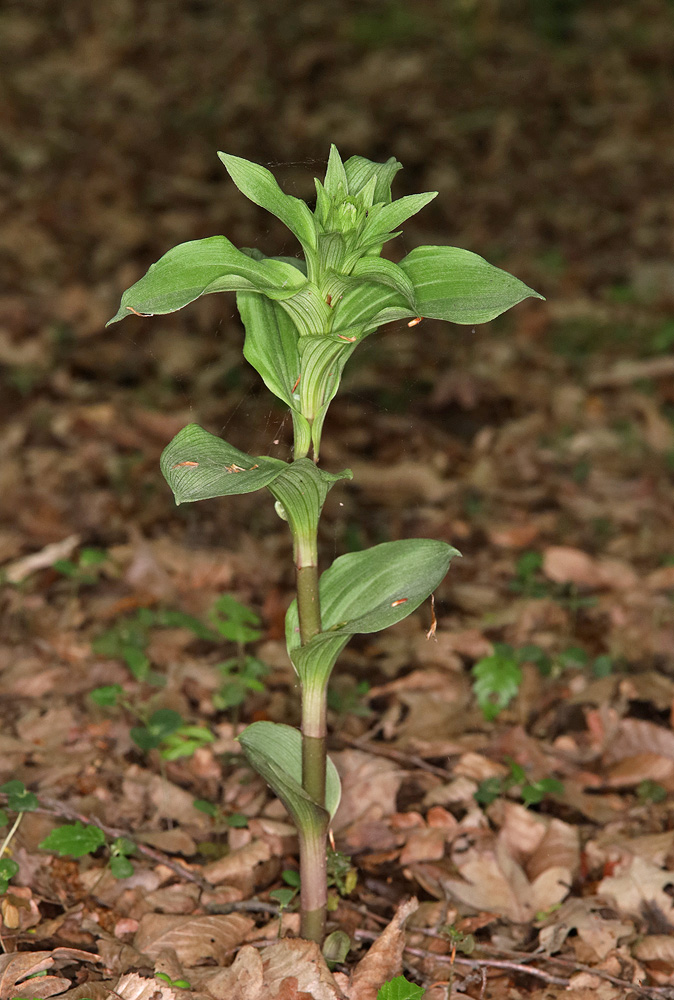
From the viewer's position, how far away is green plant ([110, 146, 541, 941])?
135cm

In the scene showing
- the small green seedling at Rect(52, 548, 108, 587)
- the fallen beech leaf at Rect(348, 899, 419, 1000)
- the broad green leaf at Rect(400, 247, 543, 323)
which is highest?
the broad green leaf at Rect(400, 247, 543, 323)

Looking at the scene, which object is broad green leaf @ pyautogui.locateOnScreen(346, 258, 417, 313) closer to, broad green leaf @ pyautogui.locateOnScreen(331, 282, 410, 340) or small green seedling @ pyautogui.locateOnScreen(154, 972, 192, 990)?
broad green leaf @ pyautogui.locateOnScreen(331, 282, 410, 340)

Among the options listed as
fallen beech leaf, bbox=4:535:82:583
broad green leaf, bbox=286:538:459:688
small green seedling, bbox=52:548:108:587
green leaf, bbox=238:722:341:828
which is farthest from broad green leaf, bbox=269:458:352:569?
fallen beech leaf, bbox=4:535:82:583

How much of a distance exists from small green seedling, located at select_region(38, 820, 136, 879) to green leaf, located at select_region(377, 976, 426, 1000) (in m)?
0.58

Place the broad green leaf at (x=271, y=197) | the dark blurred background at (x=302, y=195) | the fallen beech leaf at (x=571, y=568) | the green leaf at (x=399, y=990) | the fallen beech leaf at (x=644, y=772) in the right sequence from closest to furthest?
the broad green leaf at (x=271, y=197) < the green leaf at (x=399, y=990) < the fallen beech leaf at (x=644, y=772) < the fallen beech leaf at (x=571, y=568) < the dark blurred background at (x=302, y=195)

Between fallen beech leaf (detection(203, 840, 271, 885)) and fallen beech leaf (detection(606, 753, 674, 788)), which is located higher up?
fallen beech leaf (detection(203, 840, 271, 885))

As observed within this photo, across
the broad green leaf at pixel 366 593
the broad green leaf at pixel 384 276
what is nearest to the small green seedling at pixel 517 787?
the broad green leaf at pixel 366 593

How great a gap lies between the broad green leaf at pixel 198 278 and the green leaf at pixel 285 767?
2.53 feet

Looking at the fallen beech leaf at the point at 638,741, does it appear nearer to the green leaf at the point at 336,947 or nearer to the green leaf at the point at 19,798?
the green leaf at the point at 336,947

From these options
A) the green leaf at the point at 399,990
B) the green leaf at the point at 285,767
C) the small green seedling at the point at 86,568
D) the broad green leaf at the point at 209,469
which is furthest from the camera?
the small green seedling at the point at 86,568

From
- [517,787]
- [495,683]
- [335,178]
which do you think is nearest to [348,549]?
[495,683]

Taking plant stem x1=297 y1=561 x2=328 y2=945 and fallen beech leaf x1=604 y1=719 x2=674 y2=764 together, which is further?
fallen beech leaf x1=604 y1=719 x2=674 y2=764

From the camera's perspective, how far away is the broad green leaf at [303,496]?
1451 millimetres

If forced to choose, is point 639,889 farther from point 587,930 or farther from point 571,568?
point 571,568
